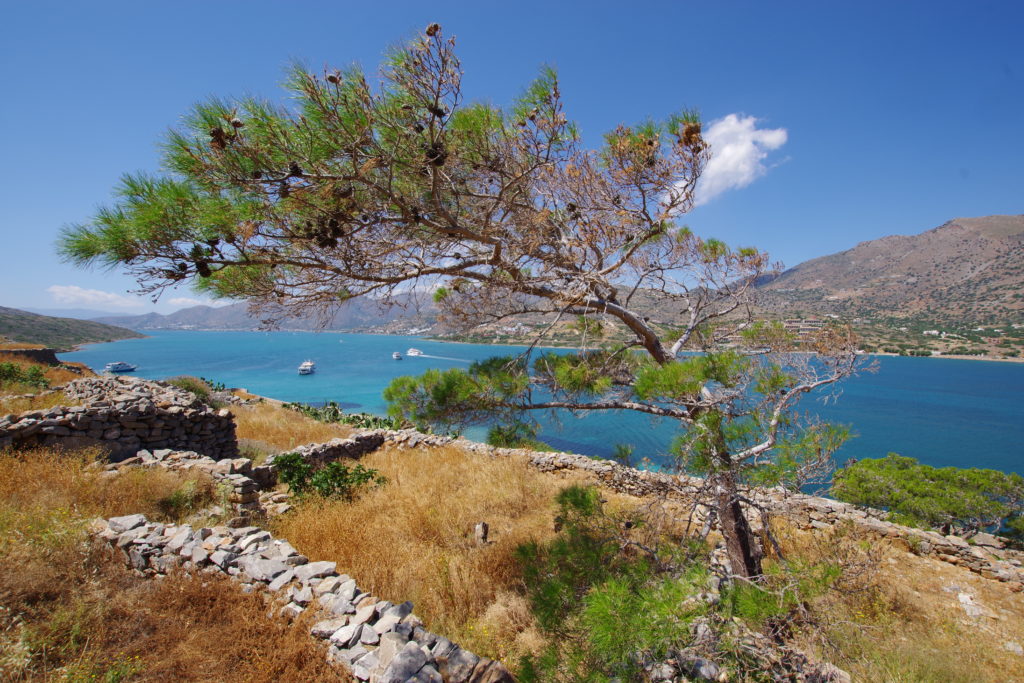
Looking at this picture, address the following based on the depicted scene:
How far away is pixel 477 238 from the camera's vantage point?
2.92 m

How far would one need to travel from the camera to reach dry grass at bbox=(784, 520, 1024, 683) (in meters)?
2.66

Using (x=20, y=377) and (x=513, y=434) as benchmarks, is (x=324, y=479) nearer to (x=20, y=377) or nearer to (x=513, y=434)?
(x=513, y=434)

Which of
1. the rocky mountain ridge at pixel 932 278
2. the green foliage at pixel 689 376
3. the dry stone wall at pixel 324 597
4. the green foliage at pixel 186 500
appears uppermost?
the rocky mountain ridge at pixel 932 278

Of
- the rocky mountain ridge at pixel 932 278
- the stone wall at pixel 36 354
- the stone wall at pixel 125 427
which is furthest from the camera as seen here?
the rocky mountain ridge at pixel 932 278

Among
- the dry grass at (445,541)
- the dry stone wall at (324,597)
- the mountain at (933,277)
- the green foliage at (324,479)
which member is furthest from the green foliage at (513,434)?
the mountain at (933,277)

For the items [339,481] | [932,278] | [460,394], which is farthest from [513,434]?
[932,278]

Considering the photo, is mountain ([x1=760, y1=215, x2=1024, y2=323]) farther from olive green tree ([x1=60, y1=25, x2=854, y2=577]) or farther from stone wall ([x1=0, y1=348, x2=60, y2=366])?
stone wall ([x1=0, y1=348, x2=60, y2=366])

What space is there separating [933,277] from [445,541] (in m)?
98.0

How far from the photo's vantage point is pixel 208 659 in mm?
2035

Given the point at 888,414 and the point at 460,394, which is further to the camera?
the point at 888,414

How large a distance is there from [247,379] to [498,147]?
51.9 metres

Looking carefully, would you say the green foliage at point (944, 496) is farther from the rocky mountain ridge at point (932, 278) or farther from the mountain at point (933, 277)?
the mountain at point (933, 277)

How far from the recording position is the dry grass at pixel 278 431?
9.03m

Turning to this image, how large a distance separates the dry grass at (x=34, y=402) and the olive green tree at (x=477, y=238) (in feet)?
20.2
